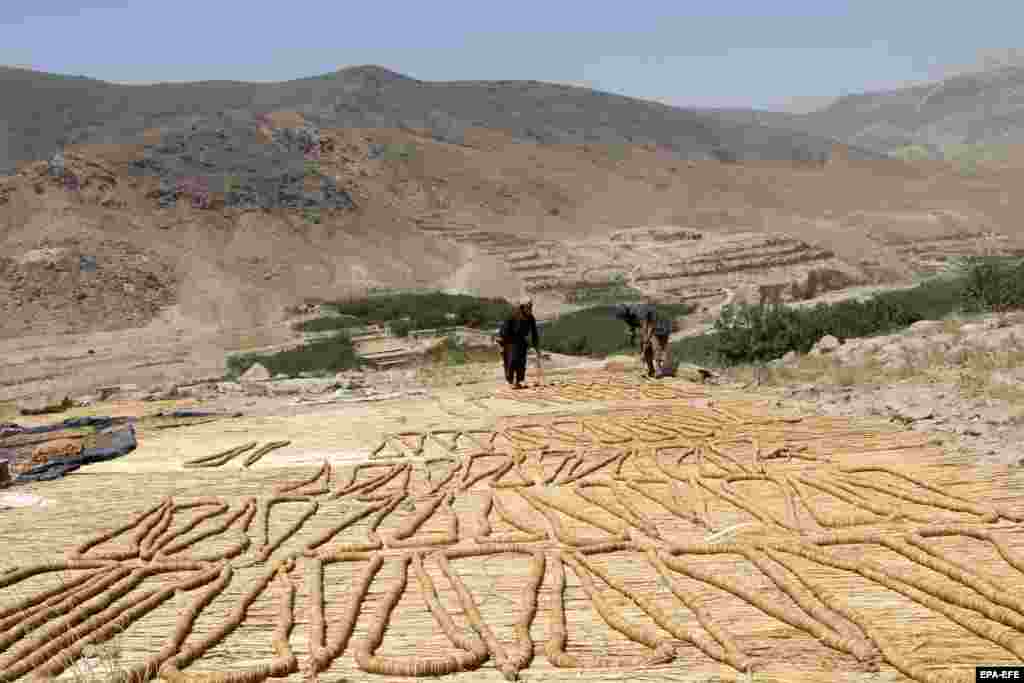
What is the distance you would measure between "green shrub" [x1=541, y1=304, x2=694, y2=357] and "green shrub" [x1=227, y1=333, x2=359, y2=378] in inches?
155

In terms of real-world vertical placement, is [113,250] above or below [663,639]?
above

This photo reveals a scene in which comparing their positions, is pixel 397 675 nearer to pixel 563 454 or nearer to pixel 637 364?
pixel 563 454

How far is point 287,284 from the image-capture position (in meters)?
32.5

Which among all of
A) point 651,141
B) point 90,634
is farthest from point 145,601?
point 651,141

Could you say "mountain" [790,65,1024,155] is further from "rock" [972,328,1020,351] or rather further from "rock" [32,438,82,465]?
"rock" [32,438,82,465]

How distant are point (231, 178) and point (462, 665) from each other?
3804cm

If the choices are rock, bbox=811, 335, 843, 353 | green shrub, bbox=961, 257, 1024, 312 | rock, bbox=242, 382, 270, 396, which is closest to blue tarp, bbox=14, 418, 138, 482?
rock, bbox=242, 382, 270, 396

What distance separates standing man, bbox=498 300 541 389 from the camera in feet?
31.8

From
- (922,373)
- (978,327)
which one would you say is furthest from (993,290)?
(922,373)

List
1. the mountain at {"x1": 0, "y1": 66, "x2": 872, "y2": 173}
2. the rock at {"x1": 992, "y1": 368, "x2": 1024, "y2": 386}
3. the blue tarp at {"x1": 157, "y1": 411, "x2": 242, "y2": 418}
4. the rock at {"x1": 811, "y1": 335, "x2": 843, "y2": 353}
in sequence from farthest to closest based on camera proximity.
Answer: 1. the mountain at {"x1": 0, "y1": 66, "x2": 872, "y2": 173}
2. the rock at {"x1": 811, "y1": 335, "x2": 843, "y2": 353}
3. the blue tarp at {"x1": 157, "y1": 411, "x2": 242, "y2": 418}
4. the rock at {"x1": 992, "y1": 368, "x2": 1024, "y2": 386}

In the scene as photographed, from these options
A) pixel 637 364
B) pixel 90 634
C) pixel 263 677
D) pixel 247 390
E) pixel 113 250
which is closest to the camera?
pixel 263 677

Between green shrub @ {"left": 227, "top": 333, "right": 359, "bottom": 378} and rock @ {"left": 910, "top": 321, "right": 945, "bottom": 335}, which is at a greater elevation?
rock @ {"left": 910, "top": 321, "right": 945, "bottom": 335}

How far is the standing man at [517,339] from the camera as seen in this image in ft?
31.8

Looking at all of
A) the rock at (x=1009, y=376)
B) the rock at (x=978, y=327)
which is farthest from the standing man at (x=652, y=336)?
the rock at (x=1009, y=376)
